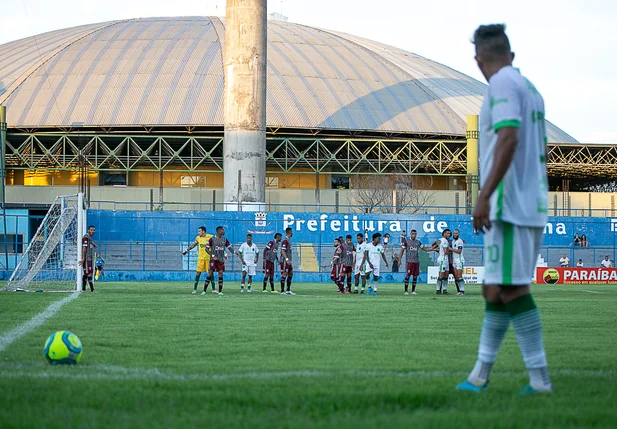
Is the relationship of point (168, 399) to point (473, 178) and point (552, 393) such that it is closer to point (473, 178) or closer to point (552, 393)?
point (552, 393)

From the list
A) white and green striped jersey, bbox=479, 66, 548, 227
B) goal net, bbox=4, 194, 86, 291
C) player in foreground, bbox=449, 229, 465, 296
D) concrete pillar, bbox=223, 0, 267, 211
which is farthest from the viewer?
concrete pillar, bbox=223, 0, 267, 211

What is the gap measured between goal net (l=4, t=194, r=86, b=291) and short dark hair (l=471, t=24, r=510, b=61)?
71.3ft

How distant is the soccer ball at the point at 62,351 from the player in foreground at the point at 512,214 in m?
3.58

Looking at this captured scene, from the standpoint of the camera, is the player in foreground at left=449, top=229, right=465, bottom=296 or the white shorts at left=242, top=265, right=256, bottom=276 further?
the white shorts at left=242, top=265, right=256, bottom=276

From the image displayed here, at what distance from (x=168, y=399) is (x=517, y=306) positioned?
2.45 m

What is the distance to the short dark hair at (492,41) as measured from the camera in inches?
272

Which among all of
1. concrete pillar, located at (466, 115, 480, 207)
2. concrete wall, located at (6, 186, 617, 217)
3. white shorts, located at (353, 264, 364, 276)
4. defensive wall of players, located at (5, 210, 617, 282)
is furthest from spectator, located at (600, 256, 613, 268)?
white shorts, located at (353, 264, 364, 276)

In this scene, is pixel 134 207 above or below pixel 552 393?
above

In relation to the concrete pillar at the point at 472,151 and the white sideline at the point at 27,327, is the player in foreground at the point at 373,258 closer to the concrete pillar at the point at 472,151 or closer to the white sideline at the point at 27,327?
the white sideline at the point at 27,327

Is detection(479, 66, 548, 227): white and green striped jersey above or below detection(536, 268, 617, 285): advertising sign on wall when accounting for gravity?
above

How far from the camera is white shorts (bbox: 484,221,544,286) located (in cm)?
645

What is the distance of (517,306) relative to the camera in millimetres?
6512

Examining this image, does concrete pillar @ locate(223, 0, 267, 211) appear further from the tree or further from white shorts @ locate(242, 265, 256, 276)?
the tree

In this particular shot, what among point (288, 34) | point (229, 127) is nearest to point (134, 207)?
point (229, 127)
